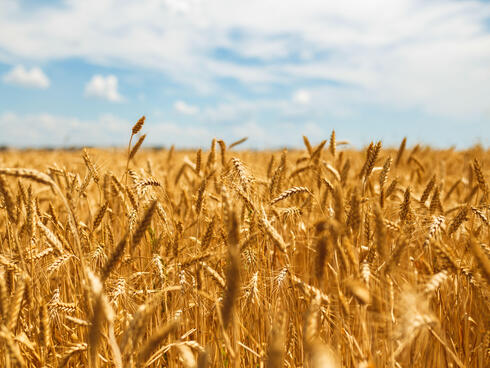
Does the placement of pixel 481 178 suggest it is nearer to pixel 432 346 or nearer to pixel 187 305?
pixel 432 346

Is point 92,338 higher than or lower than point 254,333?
higher

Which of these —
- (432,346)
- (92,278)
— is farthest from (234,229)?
(432,346)

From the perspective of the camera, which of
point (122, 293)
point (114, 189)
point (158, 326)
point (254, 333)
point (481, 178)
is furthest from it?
point (114, 189)

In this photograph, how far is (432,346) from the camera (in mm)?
1722

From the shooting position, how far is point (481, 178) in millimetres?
2090

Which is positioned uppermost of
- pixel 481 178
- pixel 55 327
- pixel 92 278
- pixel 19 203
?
pixel 481 178

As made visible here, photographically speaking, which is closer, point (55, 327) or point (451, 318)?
point (451, 318)

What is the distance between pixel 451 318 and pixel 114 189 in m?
2.21

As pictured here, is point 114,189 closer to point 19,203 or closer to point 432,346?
point 19,203

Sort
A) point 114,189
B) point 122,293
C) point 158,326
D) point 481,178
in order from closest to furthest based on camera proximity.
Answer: point 122,293 < point 158,326 < point 481,178 < point 114,189

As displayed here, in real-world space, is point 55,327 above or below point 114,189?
below

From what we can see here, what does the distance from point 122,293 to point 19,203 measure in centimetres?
74

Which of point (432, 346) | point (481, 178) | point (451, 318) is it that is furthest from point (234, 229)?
point (481, 178)

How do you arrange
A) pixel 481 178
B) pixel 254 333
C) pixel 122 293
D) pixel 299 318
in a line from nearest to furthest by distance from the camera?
1. pixel 122 293
2. pixel 299 318
3. pixel 254 333
4. pixel 481 178
